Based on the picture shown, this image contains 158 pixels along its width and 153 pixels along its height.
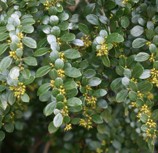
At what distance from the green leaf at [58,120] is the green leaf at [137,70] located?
0.25 m

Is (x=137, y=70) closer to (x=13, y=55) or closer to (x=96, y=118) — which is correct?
(x=96, y=118)

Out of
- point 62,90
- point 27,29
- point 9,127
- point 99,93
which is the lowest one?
point 9,127

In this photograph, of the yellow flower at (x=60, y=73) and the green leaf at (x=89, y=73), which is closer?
the yellow flower at (x=60, y=73)

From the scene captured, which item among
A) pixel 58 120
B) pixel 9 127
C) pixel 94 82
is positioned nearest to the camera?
pixel 58 120

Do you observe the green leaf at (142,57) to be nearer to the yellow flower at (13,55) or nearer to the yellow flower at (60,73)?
the yellow flower at (60,73)

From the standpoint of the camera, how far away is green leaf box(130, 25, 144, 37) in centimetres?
122

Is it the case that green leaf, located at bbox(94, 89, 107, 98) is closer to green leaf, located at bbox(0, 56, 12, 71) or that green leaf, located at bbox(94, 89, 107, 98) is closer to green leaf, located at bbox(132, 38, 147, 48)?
green leaf, located at bbox(132, 38, 147, 48)

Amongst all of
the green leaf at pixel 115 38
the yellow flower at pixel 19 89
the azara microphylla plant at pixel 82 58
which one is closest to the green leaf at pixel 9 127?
the azara microphylla plant at pixel 82 58

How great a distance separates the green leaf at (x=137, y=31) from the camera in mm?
1219

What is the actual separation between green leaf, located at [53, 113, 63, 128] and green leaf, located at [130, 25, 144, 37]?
37cm

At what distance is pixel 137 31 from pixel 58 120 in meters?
0.40

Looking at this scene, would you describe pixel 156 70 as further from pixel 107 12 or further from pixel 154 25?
pixel 107 12

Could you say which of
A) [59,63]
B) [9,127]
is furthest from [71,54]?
[9,127]

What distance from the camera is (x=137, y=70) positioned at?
44.3 inches
